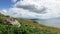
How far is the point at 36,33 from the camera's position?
2848 centimetres

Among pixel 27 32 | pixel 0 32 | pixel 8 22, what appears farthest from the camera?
pixel 8 22

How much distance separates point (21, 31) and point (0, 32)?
2.66 meters

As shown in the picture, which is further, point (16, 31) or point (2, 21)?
point (2, 21)

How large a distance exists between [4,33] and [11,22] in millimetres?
12722

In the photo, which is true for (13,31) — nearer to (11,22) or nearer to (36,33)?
(36,33)

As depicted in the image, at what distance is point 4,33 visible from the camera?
25.5 m

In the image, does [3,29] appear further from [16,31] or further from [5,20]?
[5,20]

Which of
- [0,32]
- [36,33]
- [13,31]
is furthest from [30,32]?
[0,32]

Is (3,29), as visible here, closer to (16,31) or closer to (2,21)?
(16,31)

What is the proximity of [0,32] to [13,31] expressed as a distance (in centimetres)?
180

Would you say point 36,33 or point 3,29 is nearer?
point 3,29

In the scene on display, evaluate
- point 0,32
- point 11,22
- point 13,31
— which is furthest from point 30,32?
point 11,22

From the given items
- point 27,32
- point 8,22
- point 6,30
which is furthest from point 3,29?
point 8,22

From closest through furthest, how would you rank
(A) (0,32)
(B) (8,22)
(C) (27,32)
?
(A) (0,32)
(C) (27,32)
(B) (8,22)
